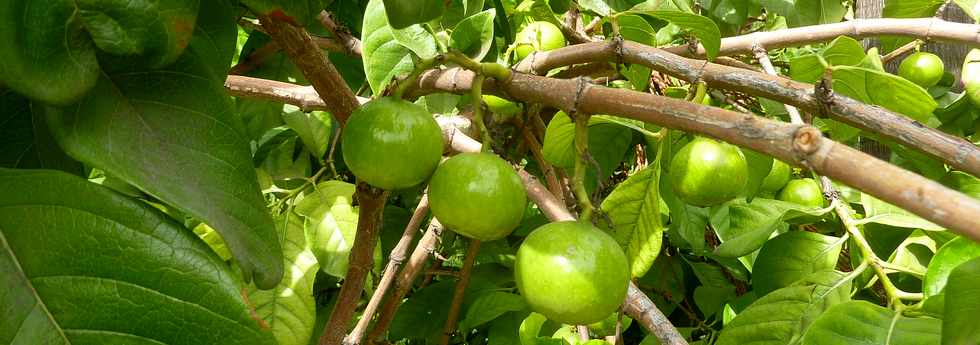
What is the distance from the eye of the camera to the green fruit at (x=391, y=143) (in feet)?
2.88

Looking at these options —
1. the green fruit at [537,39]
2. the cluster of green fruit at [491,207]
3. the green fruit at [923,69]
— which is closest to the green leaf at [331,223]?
the green fruit at [537,39]

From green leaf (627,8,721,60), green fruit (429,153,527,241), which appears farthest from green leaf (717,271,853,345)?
green fruit (429,153,527,241)

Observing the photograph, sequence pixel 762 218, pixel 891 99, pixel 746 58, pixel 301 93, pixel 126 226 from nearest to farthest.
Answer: pixel 126 226 < pixel 891 99 < pixel 301 93 < pixel 762 218 < pixel 746 58

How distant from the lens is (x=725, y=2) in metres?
1.98

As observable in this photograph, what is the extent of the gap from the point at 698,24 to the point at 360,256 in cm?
64

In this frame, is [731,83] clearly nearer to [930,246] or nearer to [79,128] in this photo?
[79,128]

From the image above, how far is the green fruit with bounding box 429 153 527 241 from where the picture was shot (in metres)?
0.85

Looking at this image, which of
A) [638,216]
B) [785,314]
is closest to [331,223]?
[638,216]

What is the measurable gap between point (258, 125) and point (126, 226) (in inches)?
53.1

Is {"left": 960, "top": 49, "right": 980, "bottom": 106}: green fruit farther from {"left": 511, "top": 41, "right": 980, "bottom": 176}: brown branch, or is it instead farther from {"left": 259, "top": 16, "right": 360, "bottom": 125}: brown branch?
{"left": 259, "top": 16, "right": 360, "bottom": 125}: brown branch

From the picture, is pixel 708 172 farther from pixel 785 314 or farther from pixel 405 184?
pixel 405 184

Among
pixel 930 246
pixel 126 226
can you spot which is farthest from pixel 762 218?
pixel 126 226

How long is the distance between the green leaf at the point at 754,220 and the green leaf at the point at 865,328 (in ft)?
1.27

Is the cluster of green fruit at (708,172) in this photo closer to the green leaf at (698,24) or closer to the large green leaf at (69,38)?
the green leaf at (698,24)
